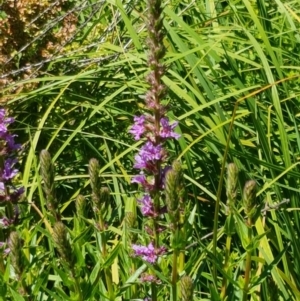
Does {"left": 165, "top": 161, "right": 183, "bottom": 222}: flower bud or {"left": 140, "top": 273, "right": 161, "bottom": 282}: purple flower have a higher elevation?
{"left": 165, "top": 161, "right": 183, "bottom": 222}: flower bud

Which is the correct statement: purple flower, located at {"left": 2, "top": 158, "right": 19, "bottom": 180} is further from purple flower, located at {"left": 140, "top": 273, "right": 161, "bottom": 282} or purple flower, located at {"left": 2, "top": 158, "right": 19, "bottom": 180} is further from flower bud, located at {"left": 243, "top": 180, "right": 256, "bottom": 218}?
flower bud, located at {"left": 243, "top": 180, "right": 256, "bottom": 218}

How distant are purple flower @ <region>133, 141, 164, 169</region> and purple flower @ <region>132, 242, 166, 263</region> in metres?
0.19

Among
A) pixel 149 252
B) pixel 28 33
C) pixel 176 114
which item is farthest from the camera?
pixel 28 33

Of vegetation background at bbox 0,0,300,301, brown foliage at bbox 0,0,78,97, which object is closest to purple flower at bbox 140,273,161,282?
vegetation background at bbox 0,0,300,301

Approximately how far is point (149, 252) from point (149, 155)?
0.23m

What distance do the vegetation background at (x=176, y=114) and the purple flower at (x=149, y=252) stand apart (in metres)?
0.21

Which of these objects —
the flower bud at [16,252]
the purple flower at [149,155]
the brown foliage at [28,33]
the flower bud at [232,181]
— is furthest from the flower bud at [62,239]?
the brown foliage at [28,33]

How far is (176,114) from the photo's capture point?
2586 millimetres

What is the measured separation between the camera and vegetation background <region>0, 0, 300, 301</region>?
2035 mm

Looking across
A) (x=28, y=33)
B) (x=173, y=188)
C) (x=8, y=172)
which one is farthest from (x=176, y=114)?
(x=173, y=188)

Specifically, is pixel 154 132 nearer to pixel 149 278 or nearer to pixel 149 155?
pixel 149 155

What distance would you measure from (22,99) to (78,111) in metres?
0.29

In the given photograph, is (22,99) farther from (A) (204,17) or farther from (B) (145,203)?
(B) (145,203)

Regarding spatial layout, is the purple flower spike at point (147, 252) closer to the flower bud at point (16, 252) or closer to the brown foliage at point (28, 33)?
the flower bud at point (16, 252)
